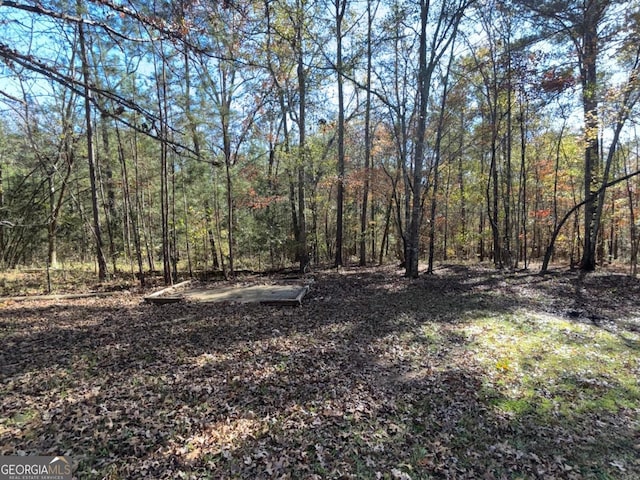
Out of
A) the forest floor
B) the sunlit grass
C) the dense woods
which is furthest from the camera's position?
the dense woods

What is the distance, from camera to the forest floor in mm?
2738

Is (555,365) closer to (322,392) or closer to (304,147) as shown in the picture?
(322,392)

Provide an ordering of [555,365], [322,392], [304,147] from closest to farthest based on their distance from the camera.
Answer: [322,392], [555,365], [304,147]

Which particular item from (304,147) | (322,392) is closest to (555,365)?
(322,392)

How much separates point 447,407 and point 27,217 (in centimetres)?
1671

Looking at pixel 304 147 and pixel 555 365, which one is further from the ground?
pixel 304 147

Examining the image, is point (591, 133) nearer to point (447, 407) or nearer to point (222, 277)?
point (447, 407)

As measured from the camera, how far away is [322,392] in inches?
149

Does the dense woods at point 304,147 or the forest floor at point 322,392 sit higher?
the dense woods at point 304,147

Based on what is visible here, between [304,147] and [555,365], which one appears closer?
[555,365]

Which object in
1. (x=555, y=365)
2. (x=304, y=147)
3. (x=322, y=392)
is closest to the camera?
(x=322, y=392)

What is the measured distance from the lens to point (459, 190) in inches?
679

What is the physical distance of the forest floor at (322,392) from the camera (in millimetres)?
2738

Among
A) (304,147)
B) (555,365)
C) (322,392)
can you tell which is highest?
(304,147)
